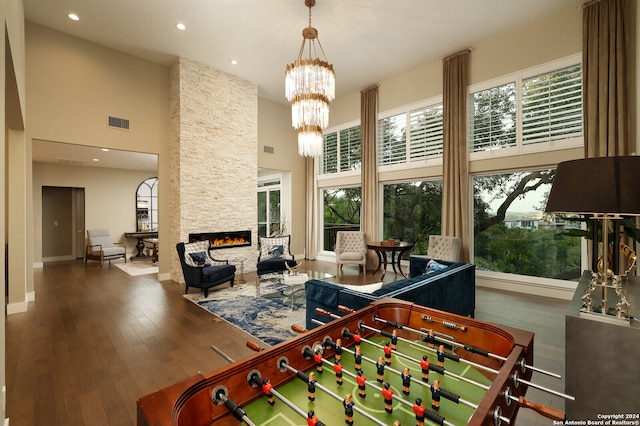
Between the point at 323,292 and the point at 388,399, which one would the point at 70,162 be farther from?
the point at 388,399

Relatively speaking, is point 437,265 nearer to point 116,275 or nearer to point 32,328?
point 32,328

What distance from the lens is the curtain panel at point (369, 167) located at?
6.85 metres

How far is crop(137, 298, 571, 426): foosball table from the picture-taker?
833 millimetres

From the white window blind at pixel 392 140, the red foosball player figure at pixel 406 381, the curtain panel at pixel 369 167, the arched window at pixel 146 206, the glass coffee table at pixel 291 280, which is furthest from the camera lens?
the arched window at pixel 146 206

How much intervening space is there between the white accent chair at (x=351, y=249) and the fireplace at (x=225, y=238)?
2.14 meters

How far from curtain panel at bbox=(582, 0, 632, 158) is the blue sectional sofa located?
2.68m

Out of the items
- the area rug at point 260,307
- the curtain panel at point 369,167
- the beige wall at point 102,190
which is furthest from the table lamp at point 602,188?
the beige wall at point 102,190

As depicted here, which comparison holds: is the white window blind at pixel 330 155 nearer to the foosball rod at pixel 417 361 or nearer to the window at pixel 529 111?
the window at pixel 529 111

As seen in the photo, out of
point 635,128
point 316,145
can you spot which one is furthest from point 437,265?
point 635,128

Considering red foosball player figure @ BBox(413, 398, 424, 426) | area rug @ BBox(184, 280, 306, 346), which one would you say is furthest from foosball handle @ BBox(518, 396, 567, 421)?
area rug @ BBox(184, 280, 306, 346)

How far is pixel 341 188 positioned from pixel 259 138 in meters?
2.58

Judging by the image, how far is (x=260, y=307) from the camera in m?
4.17

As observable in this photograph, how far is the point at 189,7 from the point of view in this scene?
13.8 ft

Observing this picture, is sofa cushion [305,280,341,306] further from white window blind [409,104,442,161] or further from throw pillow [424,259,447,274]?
white window blind [409,104,442,161]
